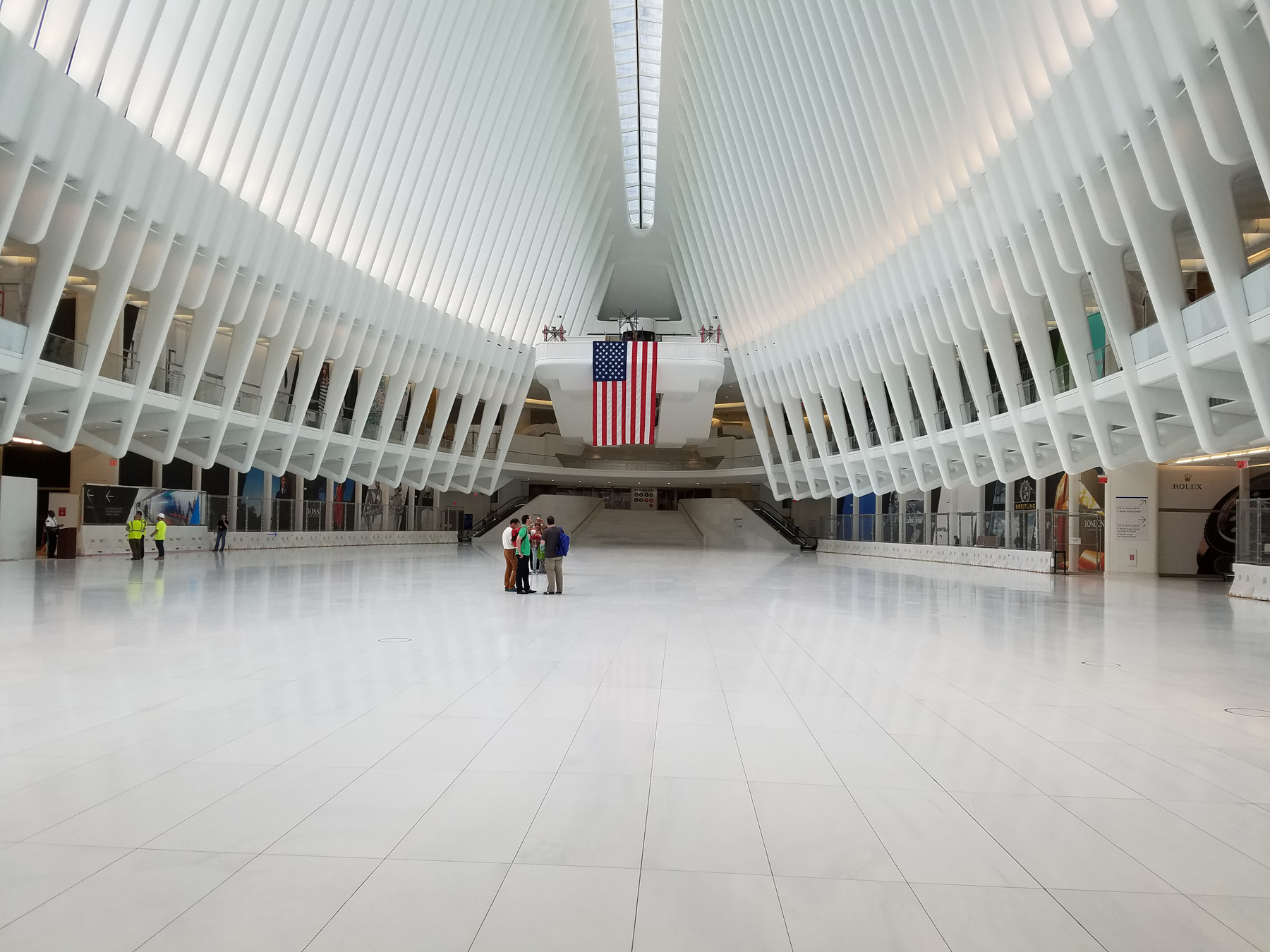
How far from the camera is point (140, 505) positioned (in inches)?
988

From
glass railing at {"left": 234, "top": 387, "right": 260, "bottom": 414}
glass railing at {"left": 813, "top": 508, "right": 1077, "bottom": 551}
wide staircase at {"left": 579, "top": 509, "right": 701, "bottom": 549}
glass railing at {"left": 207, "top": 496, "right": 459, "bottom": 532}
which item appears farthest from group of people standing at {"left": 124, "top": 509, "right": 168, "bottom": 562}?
glass railing at {"left": 813, "top": 508, "right": 1077, "bottom": 551}

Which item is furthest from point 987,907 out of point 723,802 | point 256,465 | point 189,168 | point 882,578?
point 256,465

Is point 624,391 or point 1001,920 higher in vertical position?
point 624,391

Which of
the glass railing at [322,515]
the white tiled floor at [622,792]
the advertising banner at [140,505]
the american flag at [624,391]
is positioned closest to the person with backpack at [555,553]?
the white tiled floor at [622,792]

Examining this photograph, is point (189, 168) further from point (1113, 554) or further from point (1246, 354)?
point (1113, 554)

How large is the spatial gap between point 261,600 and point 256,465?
1724cm

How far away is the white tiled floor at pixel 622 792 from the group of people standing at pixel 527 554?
15.4 ft

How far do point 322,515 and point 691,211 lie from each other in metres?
19.8

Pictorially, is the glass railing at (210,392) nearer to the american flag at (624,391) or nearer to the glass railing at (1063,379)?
the american flag at (624,391)

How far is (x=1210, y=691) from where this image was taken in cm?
694

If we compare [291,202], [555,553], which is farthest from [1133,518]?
[291,202]

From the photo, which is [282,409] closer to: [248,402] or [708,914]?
[248,402]

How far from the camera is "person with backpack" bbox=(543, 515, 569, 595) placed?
564 inches

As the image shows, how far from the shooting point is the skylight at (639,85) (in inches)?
1148
